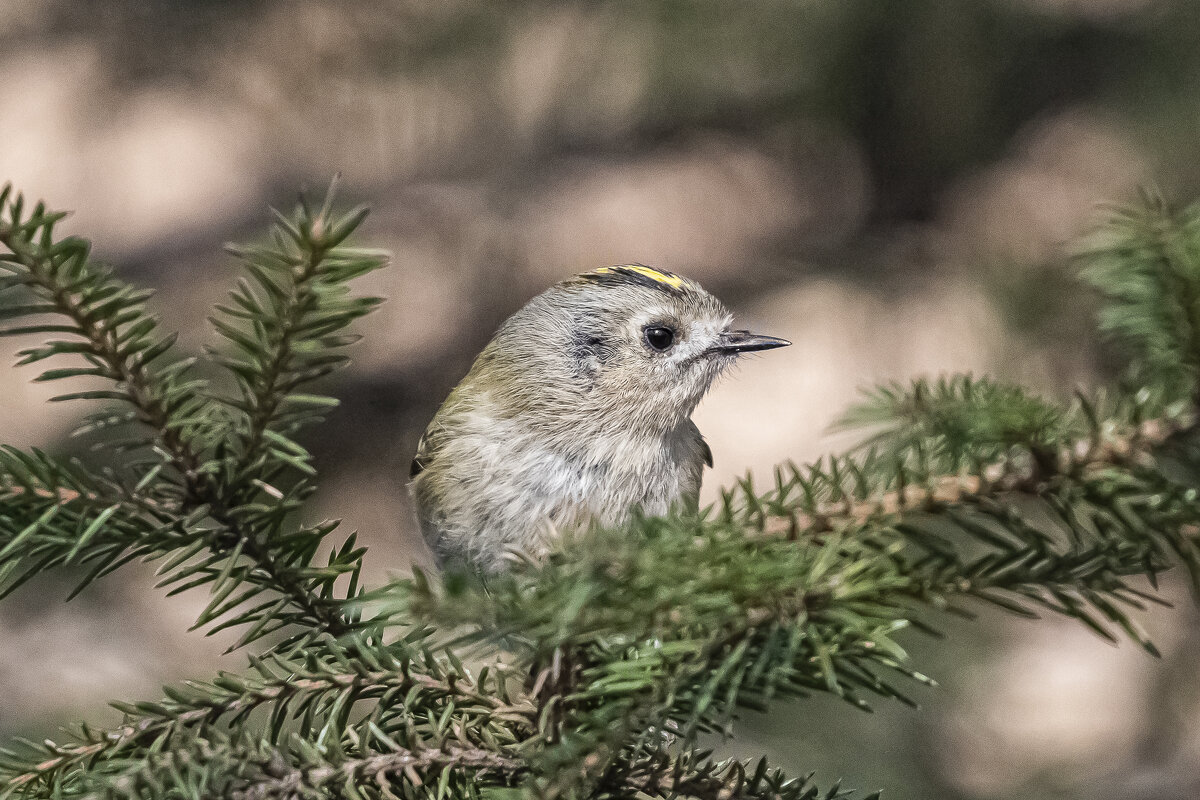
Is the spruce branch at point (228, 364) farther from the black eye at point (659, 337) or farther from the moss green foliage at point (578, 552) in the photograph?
the black eye at point (659, 337)

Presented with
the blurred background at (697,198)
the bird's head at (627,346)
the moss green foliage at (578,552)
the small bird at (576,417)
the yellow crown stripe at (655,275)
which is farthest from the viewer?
the blurred background at (697,198)

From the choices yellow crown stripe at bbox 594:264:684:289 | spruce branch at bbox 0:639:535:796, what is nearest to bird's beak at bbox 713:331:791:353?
yellow crown stripe at bbox 594:264:684:289

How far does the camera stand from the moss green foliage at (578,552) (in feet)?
2.98

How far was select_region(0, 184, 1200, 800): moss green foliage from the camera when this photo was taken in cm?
91

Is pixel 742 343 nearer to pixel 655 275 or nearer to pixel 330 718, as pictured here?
pixel 655 275

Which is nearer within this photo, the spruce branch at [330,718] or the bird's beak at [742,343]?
the spruce branch at [330,718]

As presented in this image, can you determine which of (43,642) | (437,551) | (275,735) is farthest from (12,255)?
(43,642)

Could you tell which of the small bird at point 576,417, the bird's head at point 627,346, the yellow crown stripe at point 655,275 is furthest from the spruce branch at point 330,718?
the yellow crown stripe at point 655,275

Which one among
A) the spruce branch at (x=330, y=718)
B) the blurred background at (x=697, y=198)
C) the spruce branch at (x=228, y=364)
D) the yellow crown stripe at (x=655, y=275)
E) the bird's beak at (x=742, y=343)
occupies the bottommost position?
the spruce branch at (x=330, y=718)

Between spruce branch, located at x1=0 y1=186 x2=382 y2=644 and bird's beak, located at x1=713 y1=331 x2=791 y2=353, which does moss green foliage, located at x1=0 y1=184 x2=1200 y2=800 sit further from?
bird's beak, located at x1=713 y1=331 x2=791 y2=353

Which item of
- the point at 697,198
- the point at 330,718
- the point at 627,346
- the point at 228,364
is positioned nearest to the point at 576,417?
the point at 627,346

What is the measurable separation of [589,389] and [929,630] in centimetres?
123

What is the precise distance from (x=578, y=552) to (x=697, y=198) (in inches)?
163

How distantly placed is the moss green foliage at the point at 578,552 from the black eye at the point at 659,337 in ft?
3.50
